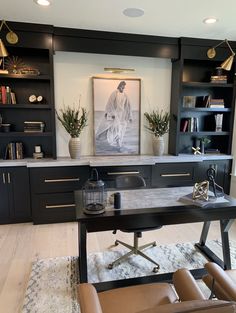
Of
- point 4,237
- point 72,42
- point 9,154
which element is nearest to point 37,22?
point 72,42

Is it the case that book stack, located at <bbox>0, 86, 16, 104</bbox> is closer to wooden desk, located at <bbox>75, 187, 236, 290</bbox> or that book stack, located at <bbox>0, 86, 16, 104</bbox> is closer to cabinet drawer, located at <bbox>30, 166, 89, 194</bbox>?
cabinet drawer, located at <bbox>30, 166, 89, 194</bbox>

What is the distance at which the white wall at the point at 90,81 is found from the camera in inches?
139

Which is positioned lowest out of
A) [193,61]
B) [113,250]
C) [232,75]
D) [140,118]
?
[113,250]

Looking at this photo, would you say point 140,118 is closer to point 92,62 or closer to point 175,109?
point 175,109

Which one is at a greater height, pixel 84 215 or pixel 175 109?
pixel 175 109

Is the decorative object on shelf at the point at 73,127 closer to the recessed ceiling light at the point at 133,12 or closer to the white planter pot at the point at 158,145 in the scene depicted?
the white planter pot at the point at 158,145

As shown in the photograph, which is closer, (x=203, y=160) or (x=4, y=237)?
(x=4, y=237)

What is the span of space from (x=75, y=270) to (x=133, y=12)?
276cm

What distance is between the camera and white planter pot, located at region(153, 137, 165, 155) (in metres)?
3.67

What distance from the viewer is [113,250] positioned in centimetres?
264

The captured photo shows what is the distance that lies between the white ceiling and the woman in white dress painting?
91 cm

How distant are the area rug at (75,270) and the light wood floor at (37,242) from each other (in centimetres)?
11

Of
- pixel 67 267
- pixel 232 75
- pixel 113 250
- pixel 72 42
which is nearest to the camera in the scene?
pixel 67 267

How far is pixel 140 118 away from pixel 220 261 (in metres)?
2.32
